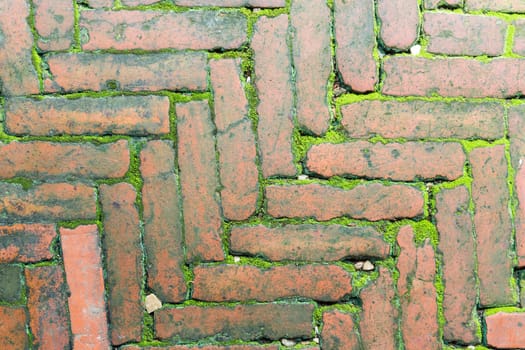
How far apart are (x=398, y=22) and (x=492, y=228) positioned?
0.77 metres

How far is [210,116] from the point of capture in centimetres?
156

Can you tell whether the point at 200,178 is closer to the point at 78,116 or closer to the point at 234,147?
the point at 234,147

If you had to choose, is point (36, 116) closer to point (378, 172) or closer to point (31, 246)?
point (31, 246)

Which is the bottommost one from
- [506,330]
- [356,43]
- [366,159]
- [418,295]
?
[506,330]

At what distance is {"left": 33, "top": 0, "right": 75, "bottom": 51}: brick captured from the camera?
155 centimetres

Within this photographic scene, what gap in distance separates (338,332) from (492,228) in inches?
24.8

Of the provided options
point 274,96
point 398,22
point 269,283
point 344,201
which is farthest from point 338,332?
point 398,22

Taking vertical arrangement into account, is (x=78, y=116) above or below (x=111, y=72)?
below

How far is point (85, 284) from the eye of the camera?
60.6 inches

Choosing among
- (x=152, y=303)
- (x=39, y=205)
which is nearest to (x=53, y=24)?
(x=39, y=205)

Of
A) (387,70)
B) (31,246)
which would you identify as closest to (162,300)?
(31,246)

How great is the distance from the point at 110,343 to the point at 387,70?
51.4 inches

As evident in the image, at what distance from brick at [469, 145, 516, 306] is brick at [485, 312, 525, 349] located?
49 millimetres

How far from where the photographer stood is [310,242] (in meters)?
1.57
